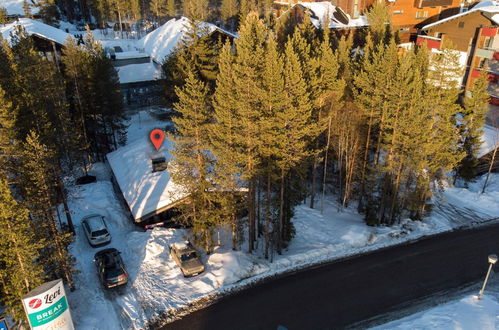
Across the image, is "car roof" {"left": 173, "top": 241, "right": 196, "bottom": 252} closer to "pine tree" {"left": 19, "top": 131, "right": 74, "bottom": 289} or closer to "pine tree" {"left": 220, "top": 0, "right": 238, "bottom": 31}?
"pine tree" {"left": 19, "top": 131, "right": 74, "bottom": 289}

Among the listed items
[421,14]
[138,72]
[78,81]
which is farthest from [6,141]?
[421,14]

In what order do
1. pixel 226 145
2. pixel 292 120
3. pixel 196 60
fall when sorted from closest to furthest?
pixel 292 120
pixel 226 145
pixel 196 60

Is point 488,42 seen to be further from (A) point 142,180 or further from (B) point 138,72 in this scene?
(B) point 138,72

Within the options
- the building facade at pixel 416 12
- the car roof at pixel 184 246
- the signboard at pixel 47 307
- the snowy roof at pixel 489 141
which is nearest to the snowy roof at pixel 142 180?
the car roof at pixel 184 246

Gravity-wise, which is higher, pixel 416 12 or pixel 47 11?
pixel 47 11

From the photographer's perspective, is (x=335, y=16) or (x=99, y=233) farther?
(x=335, y=16)

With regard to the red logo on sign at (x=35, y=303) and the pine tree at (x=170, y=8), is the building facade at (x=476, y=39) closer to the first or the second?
the red logo on sign at (x=35, y=303)

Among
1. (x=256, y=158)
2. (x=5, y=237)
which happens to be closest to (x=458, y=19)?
(x=256, y=158)
